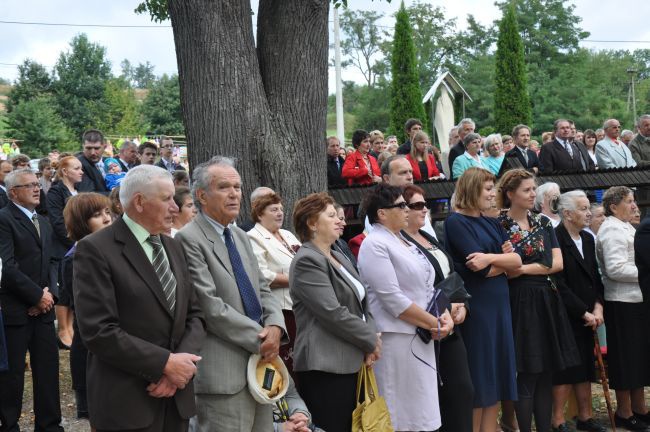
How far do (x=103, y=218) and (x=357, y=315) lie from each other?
1.88 m

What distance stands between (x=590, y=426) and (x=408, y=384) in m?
2.48

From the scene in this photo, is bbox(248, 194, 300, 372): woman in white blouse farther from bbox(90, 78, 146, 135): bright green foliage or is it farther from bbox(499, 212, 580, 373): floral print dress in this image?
bbox(90, 78, 146, 135): bright green foliage

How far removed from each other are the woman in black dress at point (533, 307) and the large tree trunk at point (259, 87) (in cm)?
174

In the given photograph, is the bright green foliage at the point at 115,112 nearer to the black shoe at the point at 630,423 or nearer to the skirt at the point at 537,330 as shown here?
the black shoe at the point at 630,423

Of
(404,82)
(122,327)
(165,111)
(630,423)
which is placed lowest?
(630,423)

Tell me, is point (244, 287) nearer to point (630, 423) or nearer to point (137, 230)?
point (137, 230)

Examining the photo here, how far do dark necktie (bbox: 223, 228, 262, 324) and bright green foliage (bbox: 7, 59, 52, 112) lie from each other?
4187 centimetres

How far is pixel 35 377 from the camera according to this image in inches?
247

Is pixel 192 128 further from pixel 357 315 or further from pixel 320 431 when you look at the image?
pixel 320 431

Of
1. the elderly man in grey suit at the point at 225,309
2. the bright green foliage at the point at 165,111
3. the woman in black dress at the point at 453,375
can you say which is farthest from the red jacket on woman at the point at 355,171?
the bright green foliage at the point at 165,111

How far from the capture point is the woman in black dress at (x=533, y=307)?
20.6 ft

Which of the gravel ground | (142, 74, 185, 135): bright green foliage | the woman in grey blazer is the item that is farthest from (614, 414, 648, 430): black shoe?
(142, 74, 185, 135): bright green foliage

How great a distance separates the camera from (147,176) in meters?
4.04

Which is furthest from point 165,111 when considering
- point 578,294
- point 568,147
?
point 578,294
